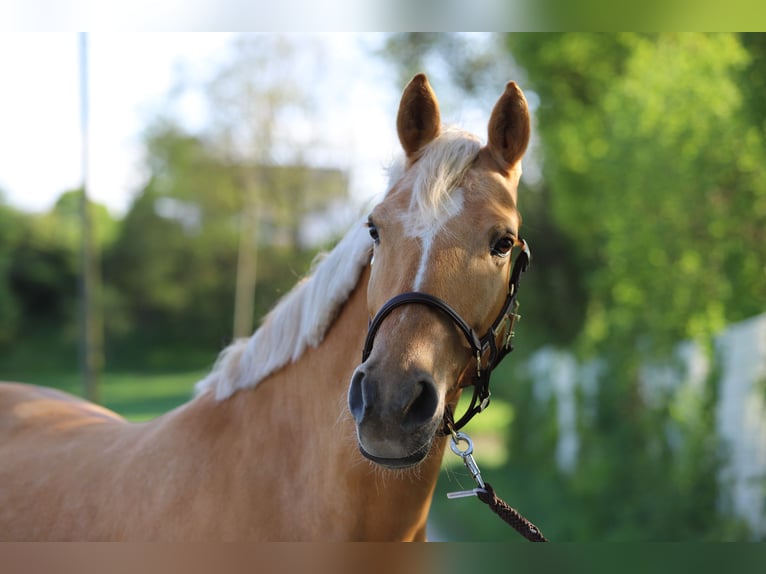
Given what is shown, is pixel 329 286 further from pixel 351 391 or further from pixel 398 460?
pixel 398 460

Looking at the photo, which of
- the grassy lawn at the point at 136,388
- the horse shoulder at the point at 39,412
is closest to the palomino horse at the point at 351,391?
the horse shoulder at the point at 39,412

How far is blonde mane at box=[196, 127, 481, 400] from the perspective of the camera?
2371 millimetres

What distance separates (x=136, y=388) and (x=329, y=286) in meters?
24.5

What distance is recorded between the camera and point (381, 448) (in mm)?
2062

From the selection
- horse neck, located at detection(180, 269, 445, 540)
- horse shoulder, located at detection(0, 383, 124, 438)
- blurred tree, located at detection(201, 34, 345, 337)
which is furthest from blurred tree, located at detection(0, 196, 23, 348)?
horse neck, located at detection(180, 269, 445, 540)

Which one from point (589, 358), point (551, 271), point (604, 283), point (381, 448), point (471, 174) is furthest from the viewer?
point (551, 271)

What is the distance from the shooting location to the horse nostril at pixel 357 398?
205cm

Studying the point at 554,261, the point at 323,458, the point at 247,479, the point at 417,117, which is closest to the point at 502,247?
the point at 417,117

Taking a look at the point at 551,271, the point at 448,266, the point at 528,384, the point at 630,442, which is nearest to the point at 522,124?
the point at 448,266

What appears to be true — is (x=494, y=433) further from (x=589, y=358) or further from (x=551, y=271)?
(x=589, y=358)

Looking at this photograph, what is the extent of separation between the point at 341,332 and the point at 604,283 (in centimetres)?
880

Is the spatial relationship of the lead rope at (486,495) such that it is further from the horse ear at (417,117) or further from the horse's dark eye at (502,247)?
the horse ear at (417,117)

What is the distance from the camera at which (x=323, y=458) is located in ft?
8.14

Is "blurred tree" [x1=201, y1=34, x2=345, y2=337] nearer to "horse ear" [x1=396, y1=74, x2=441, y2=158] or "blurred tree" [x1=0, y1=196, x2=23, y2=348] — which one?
"blurred tree" [x1=0, y1=196, x2=23, y2=348]
